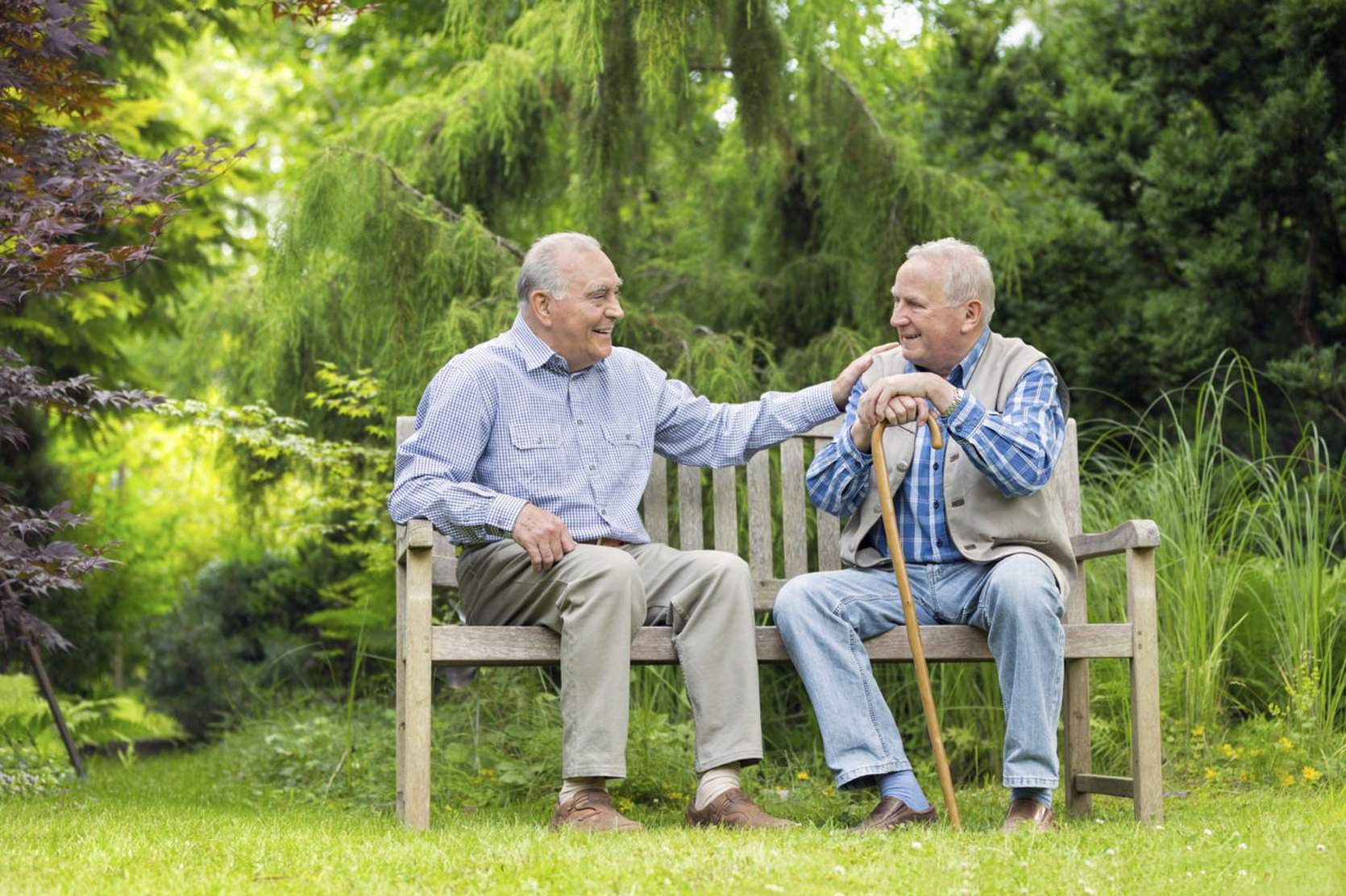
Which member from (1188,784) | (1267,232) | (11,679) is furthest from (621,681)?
(1267,232)

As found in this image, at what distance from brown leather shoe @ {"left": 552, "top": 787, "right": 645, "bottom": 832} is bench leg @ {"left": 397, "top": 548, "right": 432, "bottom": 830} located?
0.31m

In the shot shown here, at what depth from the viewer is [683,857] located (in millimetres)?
2604

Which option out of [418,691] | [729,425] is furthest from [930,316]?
[418,691]

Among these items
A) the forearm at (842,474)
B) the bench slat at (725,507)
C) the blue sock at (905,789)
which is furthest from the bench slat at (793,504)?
the blue sock at (905,789)

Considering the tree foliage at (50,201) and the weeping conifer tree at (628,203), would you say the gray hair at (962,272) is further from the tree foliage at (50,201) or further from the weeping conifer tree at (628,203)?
the tree foliage at (50,201)

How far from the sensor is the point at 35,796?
4348mm

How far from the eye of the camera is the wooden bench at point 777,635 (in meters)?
3.21

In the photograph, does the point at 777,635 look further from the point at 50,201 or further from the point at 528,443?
the point at 50,201

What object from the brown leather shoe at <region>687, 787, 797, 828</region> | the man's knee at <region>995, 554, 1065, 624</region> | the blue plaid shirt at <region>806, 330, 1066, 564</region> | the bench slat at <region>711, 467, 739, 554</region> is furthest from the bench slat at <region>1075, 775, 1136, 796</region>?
the bench slat at <region>711, 467, 739, 554</region>

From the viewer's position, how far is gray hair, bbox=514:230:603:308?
367 centimetres

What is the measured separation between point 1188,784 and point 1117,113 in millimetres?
3288

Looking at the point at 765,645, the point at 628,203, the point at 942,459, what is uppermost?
the point at 628,203

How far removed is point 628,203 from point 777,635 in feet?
10.2

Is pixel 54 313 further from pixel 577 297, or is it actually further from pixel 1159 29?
pixel 1159 29
